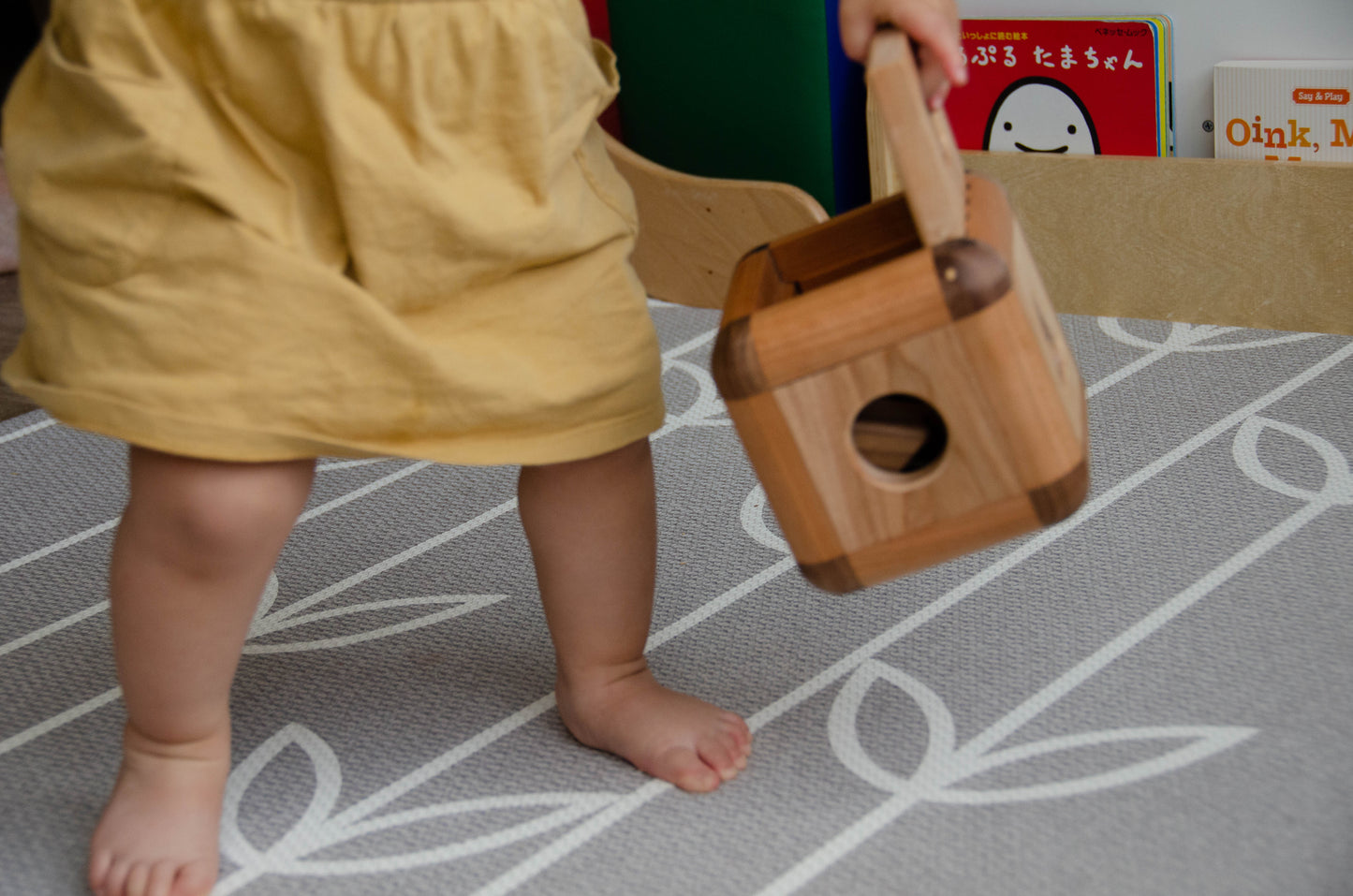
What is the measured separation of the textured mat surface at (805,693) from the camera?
0.61m

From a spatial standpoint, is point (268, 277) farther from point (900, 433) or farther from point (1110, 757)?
point (1110, 757)

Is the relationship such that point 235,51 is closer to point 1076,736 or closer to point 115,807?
point 115,807

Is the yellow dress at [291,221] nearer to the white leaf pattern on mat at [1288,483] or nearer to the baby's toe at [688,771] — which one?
the baby's toe at [688,771]

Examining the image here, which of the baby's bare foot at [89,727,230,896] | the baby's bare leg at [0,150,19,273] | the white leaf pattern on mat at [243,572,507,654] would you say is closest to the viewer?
the baby's bare foot at [89,727,230,896]

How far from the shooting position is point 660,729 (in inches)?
26.8

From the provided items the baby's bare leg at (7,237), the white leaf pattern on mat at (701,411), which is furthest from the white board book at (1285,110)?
the baby's bare leg at (7,237)

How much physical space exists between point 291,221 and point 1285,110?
851 millimetres

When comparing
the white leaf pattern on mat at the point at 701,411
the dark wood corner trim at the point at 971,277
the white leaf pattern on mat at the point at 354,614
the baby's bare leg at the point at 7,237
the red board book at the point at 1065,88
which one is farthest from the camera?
the baby's bare leg at the point at 7,237

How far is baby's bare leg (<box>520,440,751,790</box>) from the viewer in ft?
2.18

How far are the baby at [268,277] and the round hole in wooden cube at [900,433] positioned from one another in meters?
0.13

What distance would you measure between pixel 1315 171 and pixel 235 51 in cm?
84

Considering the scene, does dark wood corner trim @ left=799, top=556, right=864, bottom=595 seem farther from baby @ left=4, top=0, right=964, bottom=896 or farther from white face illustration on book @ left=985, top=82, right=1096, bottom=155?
white face illustration on book @ left=985, top=82, right=1096, bottom=155

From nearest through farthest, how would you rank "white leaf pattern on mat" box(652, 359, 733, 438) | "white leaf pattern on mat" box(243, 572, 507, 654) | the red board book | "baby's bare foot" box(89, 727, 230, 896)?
"baby's bare foot" box(89, 727, 230, 896) → "white leaf pattern on mat" box(243, 572, 507, 654) → "white leaf pattern on mat" box(652, 359, 733, 438) → the red board book

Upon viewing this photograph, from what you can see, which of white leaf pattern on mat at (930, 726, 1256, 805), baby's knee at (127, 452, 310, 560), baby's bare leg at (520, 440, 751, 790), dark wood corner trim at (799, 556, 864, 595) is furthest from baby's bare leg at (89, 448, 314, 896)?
white leaf pattern on mat at (930, 726, 1256, 805)
